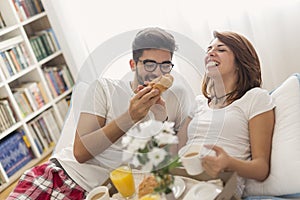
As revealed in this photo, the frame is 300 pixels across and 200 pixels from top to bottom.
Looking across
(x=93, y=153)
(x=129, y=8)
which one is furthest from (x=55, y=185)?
(x=129, y=8)

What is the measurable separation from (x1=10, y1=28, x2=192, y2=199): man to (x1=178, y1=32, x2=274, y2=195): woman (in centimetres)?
13

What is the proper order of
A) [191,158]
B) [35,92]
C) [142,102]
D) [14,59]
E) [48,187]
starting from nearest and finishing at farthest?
[191,158]
[142,102]
[48,187]
[14,59]
[35,92]

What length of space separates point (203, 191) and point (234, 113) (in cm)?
36

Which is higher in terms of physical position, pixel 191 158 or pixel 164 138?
pixel 164 138

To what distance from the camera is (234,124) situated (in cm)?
132

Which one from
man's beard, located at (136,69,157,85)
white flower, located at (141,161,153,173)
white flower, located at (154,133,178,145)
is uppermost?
man's beard, located at (136,69,157,85)

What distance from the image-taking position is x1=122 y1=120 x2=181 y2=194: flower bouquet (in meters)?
0.92

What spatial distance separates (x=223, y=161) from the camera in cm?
109

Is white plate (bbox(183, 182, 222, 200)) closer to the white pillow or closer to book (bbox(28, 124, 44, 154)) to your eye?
the white pillow

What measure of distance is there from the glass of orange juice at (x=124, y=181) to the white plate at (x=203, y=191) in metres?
0.17

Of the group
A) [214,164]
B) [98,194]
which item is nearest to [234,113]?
[214,164]

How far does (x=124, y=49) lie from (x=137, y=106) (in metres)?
0.21

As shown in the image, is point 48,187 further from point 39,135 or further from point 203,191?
point 39,135

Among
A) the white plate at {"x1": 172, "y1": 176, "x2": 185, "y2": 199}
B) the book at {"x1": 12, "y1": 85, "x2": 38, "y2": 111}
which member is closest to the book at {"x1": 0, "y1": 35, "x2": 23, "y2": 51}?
the book at {"x1": 12, "y1": 85, "x2": 38, "y2": 111}
